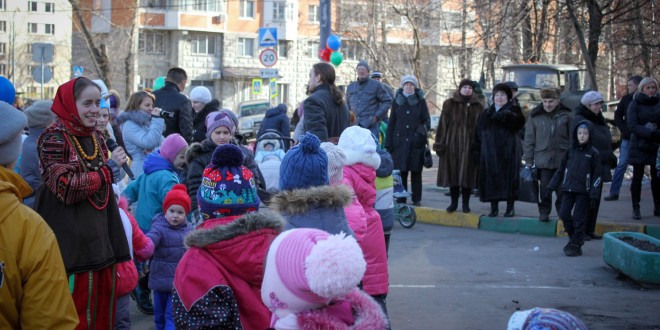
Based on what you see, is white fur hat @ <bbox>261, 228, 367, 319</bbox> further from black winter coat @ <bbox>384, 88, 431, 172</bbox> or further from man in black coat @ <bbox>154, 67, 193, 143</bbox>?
black winter coat @ <bbox>384, 88, 431, 172</bbox>

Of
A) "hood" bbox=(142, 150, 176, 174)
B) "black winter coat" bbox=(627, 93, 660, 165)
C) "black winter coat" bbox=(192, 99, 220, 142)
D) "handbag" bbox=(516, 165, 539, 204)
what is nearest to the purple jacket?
"hood" bbox=(142, 150, 176, 174)

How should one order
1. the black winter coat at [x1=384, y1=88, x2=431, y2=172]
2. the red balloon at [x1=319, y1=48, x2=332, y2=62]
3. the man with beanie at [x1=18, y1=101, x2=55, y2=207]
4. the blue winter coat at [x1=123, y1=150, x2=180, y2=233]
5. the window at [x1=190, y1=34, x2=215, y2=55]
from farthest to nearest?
the window at [x1=190, y1=34, x2=215, y2=55]
the red balloon at [x1=319, y1=48, x2=332, y2=62]
the black winter coat at [x1=384, y1=88, x2=431, y2=172]
the blue winter coat at [x1=123, y1=150, x2=180, y2=233]
the man with beanie at [x1=18, y1=101, x2=55, y2=207]

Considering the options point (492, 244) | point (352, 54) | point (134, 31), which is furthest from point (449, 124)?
point (352, 54)

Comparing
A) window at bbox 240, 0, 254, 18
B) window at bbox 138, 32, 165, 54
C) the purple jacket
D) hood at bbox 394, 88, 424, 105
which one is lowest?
the purple jacket

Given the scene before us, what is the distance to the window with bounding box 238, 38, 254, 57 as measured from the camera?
6325 cm

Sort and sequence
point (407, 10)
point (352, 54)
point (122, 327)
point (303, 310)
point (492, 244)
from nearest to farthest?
point (303, 310) → point (122, 327) → point (492, 244) → point (407, 10) → point (352, 54)

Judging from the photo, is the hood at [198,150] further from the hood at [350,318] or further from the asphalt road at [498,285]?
the hood at [350,318]

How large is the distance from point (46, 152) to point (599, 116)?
8839 mm

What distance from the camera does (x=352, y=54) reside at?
61750mm

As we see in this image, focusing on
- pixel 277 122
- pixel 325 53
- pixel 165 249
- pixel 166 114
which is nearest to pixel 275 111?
pixel 277 122

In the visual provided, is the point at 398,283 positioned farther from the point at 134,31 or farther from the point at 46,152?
the point at 134,31

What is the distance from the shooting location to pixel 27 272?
11.1 ft

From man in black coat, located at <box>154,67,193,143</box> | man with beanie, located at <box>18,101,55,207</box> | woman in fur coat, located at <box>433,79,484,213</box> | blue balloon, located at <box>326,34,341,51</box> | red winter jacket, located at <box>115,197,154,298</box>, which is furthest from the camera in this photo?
blue balloon, located at <box>326,34,341,51</box>

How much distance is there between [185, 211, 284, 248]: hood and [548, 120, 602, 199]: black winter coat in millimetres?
7211
